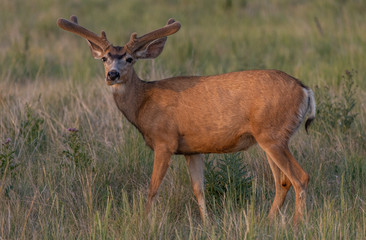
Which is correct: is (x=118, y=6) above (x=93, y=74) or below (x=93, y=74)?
above

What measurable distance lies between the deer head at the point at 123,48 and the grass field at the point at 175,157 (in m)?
0.77

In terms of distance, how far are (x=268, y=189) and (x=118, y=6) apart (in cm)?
1098

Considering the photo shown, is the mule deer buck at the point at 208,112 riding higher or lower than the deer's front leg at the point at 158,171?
higher

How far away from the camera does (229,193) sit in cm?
559

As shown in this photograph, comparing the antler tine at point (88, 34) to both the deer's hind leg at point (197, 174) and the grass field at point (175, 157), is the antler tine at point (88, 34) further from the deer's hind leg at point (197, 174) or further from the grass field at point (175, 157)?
the deer's hind leg at point (197, 174)

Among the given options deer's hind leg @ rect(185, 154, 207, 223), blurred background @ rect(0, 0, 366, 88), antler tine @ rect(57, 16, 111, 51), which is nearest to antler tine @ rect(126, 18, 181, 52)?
antler tine @ rect(57, 16, 111, 51)

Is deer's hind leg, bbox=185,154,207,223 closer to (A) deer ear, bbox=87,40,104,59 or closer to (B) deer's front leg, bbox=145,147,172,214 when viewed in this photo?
(B) deer's front leg, bbox=145,147,172,214

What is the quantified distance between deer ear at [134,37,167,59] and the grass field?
0.95 metres

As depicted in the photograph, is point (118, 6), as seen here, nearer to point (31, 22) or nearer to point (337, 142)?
point (31, 22)

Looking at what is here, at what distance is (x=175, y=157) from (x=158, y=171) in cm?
91

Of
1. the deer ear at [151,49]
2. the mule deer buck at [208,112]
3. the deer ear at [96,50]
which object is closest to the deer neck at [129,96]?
the mule deer buck at [208,112]

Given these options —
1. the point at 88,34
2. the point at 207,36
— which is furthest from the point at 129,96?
the point at 207,36

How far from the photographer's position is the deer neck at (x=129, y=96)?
5766 mm

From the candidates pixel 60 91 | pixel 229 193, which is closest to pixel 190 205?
pixel 229 193
